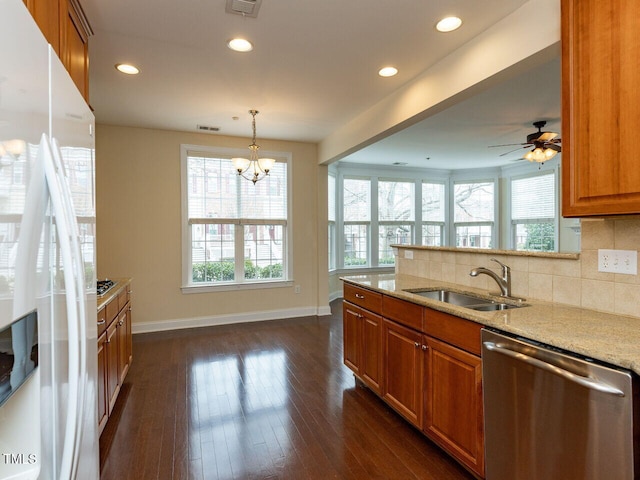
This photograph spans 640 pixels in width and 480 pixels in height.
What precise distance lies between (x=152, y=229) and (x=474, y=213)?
700 cm

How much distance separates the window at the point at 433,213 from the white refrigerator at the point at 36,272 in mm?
8065

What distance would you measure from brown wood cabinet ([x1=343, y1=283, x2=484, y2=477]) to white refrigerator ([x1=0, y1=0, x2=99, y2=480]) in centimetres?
171

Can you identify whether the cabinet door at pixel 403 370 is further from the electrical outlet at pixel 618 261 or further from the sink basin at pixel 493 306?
the electrical outlet at pixel 618 261

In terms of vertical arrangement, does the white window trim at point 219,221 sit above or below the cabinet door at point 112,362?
above

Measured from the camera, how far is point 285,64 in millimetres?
2994

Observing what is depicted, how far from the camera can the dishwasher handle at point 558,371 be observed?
4.16 feet

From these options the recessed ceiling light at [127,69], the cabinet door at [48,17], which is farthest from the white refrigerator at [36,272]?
the recessed ceiling light at [127,69]

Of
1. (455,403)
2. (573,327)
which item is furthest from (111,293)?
(573,327)

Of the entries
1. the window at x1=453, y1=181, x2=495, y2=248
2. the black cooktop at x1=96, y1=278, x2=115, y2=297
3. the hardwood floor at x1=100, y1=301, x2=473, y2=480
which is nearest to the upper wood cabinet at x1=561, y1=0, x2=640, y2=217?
the hardwood floor at x1=100, y1=301, x2=473, y2=480

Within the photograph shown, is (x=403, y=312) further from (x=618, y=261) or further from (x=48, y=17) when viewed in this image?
(x=48, y=17)

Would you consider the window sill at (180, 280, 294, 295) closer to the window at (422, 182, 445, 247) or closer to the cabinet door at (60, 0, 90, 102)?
the cabinet door at (60, 0, 90, 102)

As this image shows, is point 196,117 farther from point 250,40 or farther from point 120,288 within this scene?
point 120,288

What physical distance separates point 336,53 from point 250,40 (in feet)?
2.19

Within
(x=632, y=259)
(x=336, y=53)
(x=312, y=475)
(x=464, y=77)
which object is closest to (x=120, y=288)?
(x=312, y=475)
